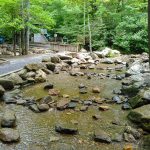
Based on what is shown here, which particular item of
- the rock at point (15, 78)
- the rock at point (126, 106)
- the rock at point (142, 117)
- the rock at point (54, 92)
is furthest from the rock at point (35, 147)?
the rock at point (15, 78)

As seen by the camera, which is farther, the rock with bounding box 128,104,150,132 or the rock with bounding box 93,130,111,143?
the rock with bounding box 128,104,150,132

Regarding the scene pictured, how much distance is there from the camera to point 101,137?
7.06m

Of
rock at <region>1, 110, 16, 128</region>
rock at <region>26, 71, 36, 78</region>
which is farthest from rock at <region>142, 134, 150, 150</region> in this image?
rock at <region>26, 71, 36, 78</region>

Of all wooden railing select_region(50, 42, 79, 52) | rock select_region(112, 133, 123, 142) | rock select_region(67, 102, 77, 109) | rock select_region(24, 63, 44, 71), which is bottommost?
rock select_region(112, 133, 123, 142)

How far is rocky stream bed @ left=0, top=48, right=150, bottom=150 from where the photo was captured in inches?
274

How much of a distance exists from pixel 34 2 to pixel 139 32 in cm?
951

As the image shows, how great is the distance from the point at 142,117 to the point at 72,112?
2.35 meters

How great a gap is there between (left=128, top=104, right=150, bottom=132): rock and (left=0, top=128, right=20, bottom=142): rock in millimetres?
3398

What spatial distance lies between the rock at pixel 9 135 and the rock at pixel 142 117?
3.40 metres

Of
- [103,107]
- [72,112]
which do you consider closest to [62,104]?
[72,112]

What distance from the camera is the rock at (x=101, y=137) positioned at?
22.9 ft

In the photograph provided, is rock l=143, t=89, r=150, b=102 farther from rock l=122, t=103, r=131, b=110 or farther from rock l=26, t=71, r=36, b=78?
rock l=26, t=71, r=36, b=78

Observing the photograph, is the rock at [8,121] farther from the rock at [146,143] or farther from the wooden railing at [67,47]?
the wooden railing at [67,47]

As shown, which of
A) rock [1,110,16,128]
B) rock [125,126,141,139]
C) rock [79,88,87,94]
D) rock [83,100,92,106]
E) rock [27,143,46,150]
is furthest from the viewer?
rock [79,88,87,94]
